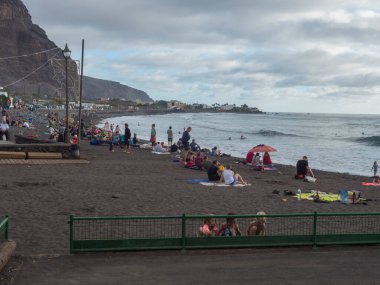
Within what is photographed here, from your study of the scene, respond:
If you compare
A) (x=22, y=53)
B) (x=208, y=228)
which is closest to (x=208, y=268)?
(x=208, y=228)

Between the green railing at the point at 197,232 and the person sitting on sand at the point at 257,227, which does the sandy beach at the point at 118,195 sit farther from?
the person sitting on sand at the point at 257,227

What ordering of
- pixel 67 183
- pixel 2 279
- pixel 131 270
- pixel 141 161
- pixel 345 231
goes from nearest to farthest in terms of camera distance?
pixel 2 279
pixel 131 270
pixel 345 231
pixel 67 183
pixel 141 161

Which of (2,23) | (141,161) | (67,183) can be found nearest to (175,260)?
(67,183)

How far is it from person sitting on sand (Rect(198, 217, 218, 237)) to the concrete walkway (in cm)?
34

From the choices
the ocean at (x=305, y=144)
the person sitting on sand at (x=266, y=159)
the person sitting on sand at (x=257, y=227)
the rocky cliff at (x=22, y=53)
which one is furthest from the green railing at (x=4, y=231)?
the rocky cliff at (x=22, y=53)

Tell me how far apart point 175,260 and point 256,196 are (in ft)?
24.6

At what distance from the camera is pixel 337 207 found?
1384 cm

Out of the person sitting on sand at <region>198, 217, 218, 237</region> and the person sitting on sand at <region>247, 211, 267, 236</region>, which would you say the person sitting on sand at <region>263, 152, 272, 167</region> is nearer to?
the person sitting on sand at <region>247, 211, 267, 236</region>

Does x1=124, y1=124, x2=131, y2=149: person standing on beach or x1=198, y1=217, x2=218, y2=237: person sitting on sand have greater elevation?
x1=124, y1=124, x2=131, y2=149: person standing on beach

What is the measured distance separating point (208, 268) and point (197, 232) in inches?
58.1

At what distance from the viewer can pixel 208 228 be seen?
8828 millimetres

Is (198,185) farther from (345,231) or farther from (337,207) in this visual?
(345,231)

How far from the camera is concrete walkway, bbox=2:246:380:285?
7082 mm

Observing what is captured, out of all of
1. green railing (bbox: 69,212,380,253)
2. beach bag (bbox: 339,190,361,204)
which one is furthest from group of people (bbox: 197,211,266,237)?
beach bag (bbox: 339,190,361,204)
